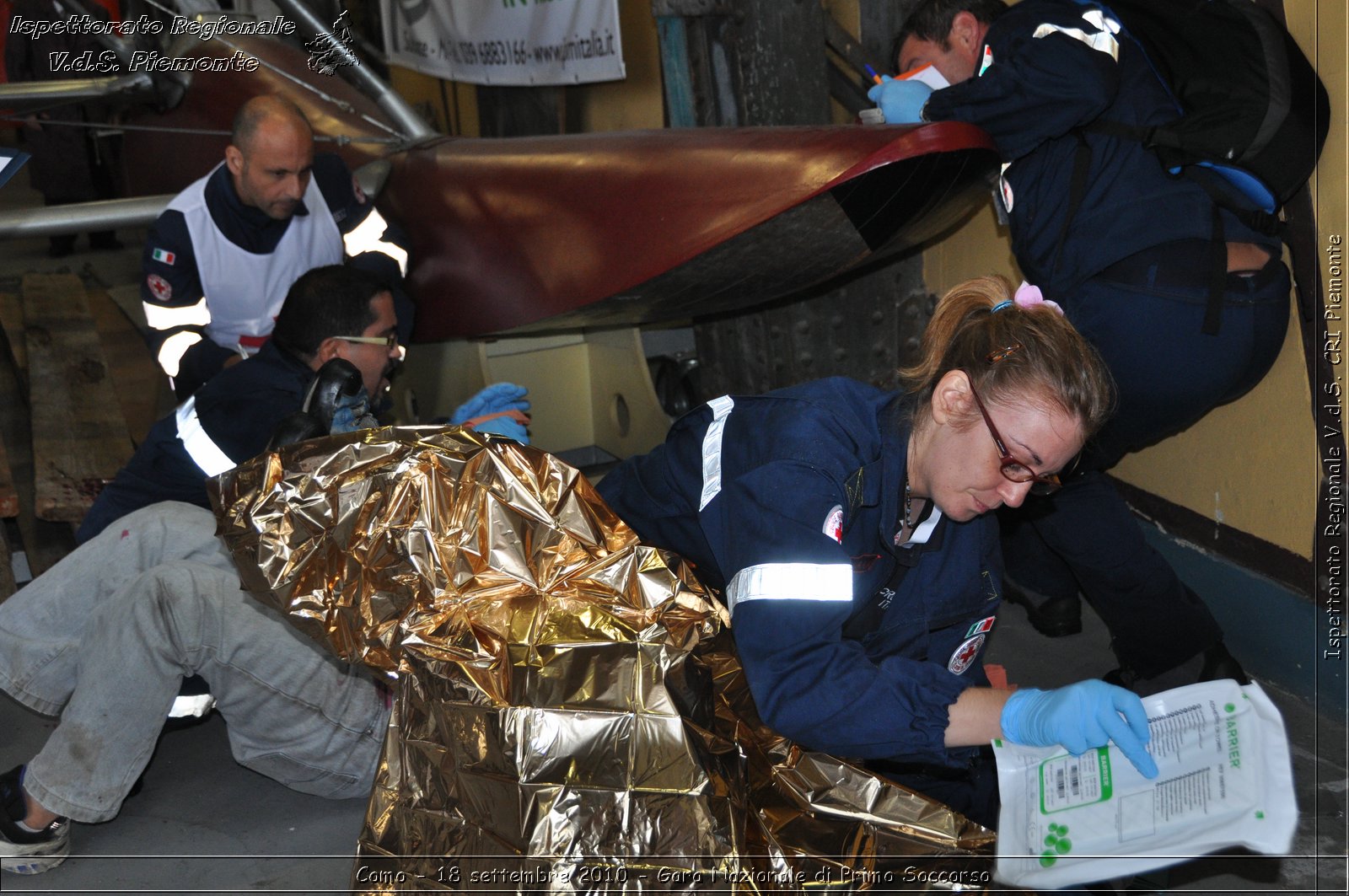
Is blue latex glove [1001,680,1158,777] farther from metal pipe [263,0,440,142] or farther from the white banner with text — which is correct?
the white banner with text

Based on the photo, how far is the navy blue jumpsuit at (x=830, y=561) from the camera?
130 cm

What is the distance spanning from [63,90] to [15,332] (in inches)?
31.6

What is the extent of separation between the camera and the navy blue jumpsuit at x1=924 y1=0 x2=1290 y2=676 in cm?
188

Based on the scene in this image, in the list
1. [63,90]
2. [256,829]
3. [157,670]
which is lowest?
[256,829]

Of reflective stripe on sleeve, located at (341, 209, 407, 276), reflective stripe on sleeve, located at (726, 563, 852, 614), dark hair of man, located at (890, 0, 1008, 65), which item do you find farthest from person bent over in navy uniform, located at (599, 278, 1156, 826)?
reflective stripe on sleeve, located at (341, 209, 407, 276)

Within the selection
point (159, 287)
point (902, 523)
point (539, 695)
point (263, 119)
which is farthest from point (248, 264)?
point (902, 523)

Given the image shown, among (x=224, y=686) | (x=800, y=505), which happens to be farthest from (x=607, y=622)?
(x=224, y=686)

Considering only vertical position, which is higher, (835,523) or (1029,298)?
(1029,298)

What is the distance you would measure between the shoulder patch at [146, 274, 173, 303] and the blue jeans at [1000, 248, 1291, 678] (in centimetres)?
217

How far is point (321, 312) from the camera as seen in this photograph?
213 centimetres

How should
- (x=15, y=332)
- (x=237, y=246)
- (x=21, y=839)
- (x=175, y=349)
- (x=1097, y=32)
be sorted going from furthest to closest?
(x=15, y=332), (x=237, y=246), (x=175, y=349), (x=1097, y=32), (x=21, y=839)

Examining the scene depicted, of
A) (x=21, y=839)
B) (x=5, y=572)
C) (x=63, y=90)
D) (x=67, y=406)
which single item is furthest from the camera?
(x=63, y=90)

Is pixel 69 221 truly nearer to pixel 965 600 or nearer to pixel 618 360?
pixel 618 360

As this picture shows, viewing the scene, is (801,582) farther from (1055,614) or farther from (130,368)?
(130,368)
